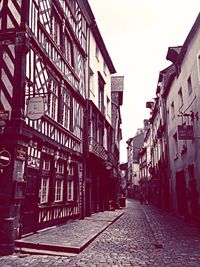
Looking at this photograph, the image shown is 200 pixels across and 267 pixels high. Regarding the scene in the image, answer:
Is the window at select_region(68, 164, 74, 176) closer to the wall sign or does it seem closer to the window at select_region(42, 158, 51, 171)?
the window at select_region(42, 158, 51, 171)

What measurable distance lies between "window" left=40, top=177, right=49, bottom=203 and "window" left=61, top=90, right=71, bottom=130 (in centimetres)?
266

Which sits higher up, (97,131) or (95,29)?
(95,29)

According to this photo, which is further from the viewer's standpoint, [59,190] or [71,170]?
[71,170]

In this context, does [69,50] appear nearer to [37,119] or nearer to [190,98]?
[190,98]

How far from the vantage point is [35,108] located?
295 inches

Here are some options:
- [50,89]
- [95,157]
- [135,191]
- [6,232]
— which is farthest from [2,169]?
[135,191]

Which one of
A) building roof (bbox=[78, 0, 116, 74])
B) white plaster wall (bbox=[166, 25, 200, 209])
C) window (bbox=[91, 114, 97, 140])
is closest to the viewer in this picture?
white plaster wall (bbox=[166, 25, 200, 209])

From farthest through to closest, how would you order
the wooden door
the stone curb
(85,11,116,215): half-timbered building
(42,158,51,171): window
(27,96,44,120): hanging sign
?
(85,11,116,215): half-timbered building < (42,158,51,171): window < the wooden door < (27,96,44,120): hanging sign < the stone curb

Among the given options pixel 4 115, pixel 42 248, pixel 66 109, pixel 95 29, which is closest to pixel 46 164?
pixel 4 115

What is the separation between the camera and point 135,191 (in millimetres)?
53750

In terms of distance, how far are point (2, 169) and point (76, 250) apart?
2.71m

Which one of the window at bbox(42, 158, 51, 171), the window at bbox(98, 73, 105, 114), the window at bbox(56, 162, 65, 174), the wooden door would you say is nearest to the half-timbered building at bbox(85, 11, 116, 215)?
the window at bbox(98, 73, 105, 114)

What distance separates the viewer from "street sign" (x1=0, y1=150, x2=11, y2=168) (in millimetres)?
6802

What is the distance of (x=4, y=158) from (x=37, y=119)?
1390mm
